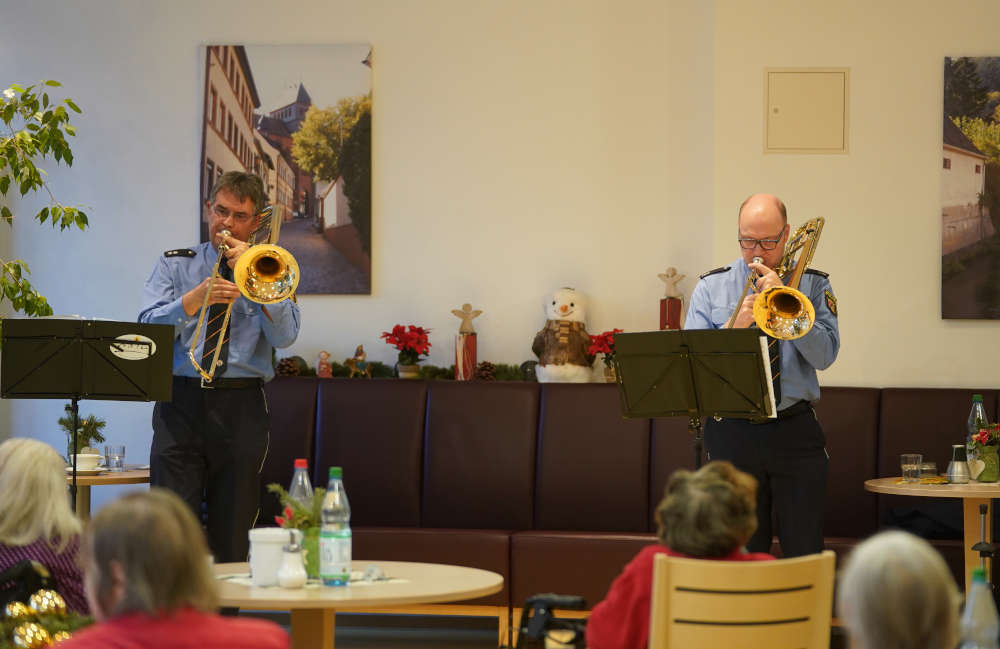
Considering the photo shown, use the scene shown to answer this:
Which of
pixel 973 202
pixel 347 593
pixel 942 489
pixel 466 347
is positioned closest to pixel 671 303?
pixel 466 347

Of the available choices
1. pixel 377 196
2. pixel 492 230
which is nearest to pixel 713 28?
pixel 492 230

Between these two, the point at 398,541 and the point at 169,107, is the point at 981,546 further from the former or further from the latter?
the point at 169,107

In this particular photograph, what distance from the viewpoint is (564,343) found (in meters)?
6.26

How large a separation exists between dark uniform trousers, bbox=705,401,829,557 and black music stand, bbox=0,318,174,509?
2.02 m

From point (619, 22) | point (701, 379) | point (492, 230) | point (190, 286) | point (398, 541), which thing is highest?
point (619, 22)

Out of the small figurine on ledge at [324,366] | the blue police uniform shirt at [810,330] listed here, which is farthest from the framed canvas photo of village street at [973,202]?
the small figurine on ledge at [324,366]

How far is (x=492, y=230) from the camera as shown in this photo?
6672mm

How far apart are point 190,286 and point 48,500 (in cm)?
164

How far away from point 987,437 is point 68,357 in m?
3.75

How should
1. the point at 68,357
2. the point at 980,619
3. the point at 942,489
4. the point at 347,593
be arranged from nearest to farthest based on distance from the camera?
the point at 980,619, the point at 347,593, the point at 68,357, the point at 942,489

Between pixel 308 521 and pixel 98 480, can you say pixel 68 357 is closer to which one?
pixel 98 480

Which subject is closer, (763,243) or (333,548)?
(333,548)

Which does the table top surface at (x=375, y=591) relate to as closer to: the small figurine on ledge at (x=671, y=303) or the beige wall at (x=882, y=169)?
the small figurine on ledge at (x=671, y=303)

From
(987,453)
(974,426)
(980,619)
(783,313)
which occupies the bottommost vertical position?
(980,619)
